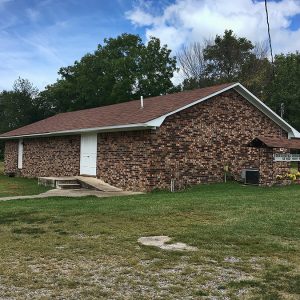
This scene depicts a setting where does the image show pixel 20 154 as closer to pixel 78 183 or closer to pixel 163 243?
pixel 78 183

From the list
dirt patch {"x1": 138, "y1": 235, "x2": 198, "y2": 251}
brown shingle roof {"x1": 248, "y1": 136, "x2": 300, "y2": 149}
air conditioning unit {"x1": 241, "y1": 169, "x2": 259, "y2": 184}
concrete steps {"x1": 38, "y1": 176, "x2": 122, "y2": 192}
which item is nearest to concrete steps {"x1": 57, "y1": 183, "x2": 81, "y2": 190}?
concrete steps {"x1": 38, "y1": 176, "x2": 122, "y2": 192}

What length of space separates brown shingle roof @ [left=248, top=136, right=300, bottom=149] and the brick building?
0.04 meters

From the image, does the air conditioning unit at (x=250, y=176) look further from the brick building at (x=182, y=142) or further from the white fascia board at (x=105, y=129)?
the white fascia board at (x=105, y=129)

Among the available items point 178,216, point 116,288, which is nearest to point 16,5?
point 178,216

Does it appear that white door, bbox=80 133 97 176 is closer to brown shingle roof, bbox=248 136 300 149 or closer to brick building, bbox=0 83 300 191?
brick building, bbox=0 83 300 191

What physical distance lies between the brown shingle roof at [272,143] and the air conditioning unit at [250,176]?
1121 mm

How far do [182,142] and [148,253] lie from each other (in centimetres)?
1113

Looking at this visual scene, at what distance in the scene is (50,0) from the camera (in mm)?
14234

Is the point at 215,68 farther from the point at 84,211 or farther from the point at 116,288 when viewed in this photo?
the point at 116,288

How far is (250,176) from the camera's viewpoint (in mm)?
18859

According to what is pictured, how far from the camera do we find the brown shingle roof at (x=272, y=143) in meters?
18.6

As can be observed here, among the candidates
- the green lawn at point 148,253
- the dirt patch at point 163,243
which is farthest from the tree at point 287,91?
the dirt patch at point 163,243

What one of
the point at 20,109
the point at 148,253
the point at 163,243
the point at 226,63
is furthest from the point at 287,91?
the point at 148,253

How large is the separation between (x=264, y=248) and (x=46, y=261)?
3.28m
